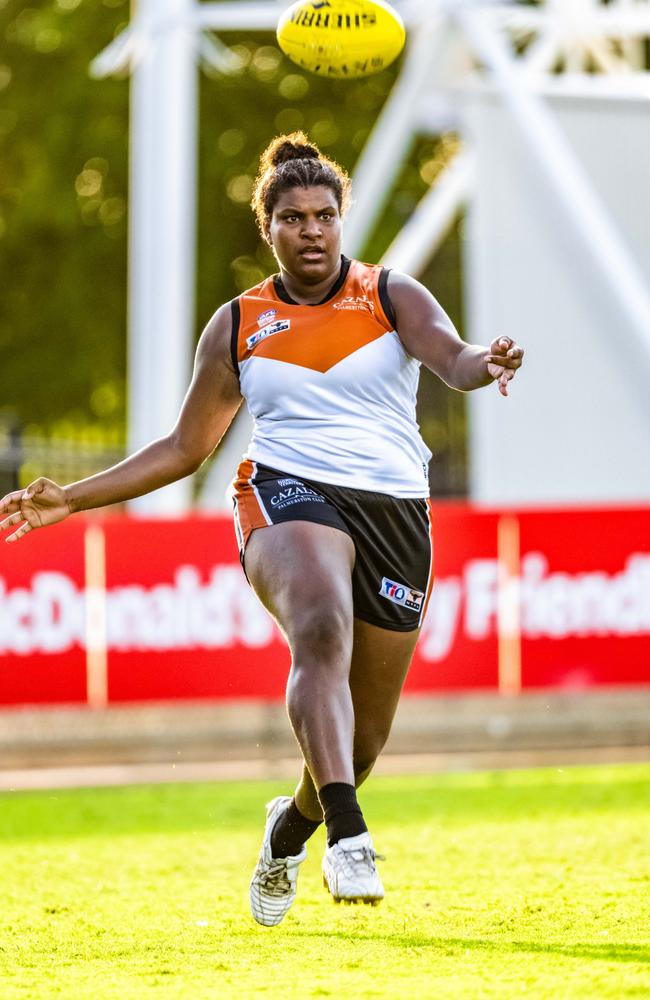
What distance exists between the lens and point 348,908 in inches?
251

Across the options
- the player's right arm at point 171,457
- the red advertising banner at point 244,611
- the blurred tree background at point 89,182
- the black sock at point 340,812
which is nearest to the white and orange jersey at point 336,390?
the player's right arm at point 171,457

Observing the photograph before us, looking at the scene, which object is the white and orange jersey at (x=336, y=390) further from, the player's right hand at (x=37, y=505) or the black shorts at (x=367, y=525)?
the player's right hand at (x=37, y=505)

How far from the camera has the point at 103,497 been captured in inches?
230

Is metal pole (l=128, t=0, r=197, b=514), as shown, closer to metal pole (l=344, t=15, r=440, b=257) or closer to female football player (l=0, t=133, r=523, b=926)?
metal pole (l=344, t=15, r=440, b=257)

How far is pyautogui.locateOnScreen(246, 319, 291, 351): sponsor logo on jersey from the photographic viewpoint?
554 centimetres

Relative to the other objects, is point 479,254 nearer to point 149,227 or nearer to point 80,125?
point 149,227

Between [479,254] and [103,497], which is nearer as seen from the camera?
[103,497]

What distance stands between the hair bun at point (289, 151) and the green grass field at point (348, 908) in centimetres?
244

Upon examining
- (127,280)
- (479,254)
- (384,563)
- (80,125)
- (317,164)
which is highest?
(80,125)

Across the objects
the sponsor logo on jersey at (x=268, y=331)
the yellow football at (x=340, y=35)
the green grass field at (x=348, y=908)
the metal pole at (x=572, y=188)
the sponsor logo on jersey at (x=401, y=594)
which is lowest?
the green grass field at (x=348, y=908)

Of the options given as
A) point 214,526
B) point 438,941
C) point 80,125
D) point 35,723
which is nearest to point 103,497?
point 438,941

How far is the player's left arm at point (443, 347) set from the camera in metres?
5.06

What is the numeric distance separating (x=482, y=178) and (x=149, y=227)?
10.9 ft

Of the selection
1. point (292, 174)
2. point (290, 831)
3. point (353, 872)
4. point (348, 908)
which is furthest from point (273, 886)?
→ point (292, 174)
